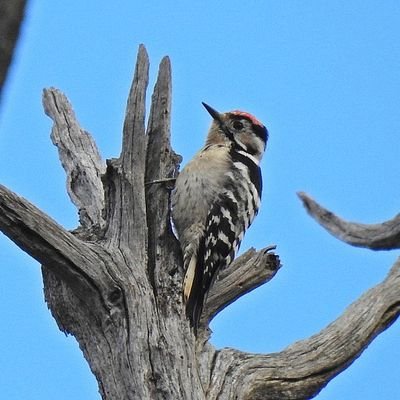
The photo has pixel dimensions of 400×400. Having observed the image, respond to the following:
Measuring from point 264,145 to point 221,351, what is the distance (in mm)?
1932

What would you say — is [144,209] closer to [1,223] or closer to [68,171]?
[1,223]

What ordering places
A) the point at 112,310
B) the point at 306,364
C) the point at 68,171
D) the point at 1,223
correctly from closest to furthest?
the point at 1,223, the point at 112,310, the point at 306,364, the point at 68,171

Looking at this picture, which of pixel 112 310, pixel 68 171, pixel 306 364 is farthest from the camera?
pixel 68 171

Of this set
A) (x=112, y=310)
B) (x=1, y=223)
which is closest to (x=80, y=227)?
(x=112, y=310)

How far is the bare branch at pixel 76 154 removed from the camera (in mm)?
4596

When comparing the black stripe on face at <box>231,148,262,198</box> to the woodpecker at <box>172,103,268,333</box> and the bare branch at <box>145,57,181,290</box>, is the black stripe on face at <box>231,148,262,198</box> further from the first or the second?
the bare branch at <box>145,57,181,290</box>

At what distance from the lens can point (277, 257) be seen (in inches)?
162

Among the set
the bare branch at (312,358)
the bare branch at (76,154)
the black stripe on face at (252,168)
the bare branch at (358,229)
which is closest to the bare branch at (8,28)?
the bare branch at (358,229)

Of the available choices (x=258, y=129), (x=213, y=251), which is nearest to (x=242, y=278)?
(x=213, y=251)

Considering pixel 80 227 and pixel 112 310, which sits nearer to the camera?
pixel 112 310

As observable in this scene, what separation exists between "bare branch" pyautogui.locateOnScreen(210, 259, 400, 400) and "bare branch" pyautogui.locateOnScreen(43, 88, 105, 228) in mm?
1369

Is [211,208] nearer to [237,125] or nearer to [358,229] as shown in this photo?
[237,125]

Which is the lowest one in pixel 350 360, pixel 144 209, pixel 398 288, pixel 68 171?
pixel 350 360

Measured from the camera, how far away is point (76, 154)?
4.79m
